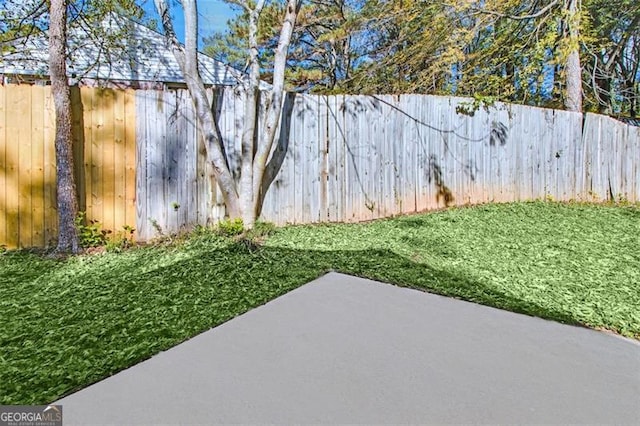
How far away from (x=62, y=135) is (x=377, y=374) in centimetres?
402

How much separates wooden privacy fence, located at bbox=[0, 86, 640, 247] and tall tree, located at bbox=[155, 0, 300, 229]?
0.18 m

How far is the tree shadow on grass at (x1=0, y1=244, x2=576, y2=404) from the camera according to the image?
6.88 ft

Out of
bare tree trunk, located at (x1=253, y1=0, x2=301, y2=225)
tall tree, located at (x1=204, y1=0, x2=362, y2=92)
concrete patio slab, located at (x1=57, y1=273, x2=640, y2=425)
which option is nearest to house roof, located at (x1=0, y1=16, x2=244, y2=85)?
tall tree, located at (x1=204, y1=0, x2=362, y2=92)

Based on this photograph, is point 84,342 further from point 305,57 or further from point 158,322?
point 305,57

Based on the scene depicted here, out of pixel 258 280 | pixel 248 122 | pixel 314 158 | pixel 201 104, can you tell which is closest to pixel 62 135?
pixel 201 104

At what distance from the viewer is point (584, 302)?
3113 millimetres

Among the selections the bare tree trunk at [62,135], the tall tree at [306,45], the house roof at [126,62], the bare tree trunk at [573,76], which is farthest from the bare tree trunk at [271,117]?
the tall tree at [306,45]

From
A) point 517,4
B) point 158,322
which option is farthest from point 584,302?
point 517,4

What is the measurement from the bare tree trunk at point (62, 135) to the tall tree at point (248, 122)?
1185mm

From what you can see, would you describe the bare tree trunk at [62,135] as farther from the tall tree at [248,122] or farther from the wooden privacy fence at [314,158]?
the tall tree at [248,122]

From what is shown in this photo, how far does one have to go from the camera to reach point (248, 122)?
16.7 feet

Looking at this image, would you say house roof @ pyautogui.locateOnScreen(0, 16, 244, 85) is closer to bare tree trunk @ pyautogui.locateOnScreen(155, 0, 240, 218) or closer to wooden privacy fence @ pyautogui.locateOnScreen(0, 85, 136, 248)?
bare tree trunk @ pyautogui.locateOnScreen(155, 0, 240, 218)

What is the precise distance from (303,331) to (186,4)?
408 cm

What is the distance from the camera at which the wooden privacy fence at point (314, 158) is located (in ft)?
14.8
